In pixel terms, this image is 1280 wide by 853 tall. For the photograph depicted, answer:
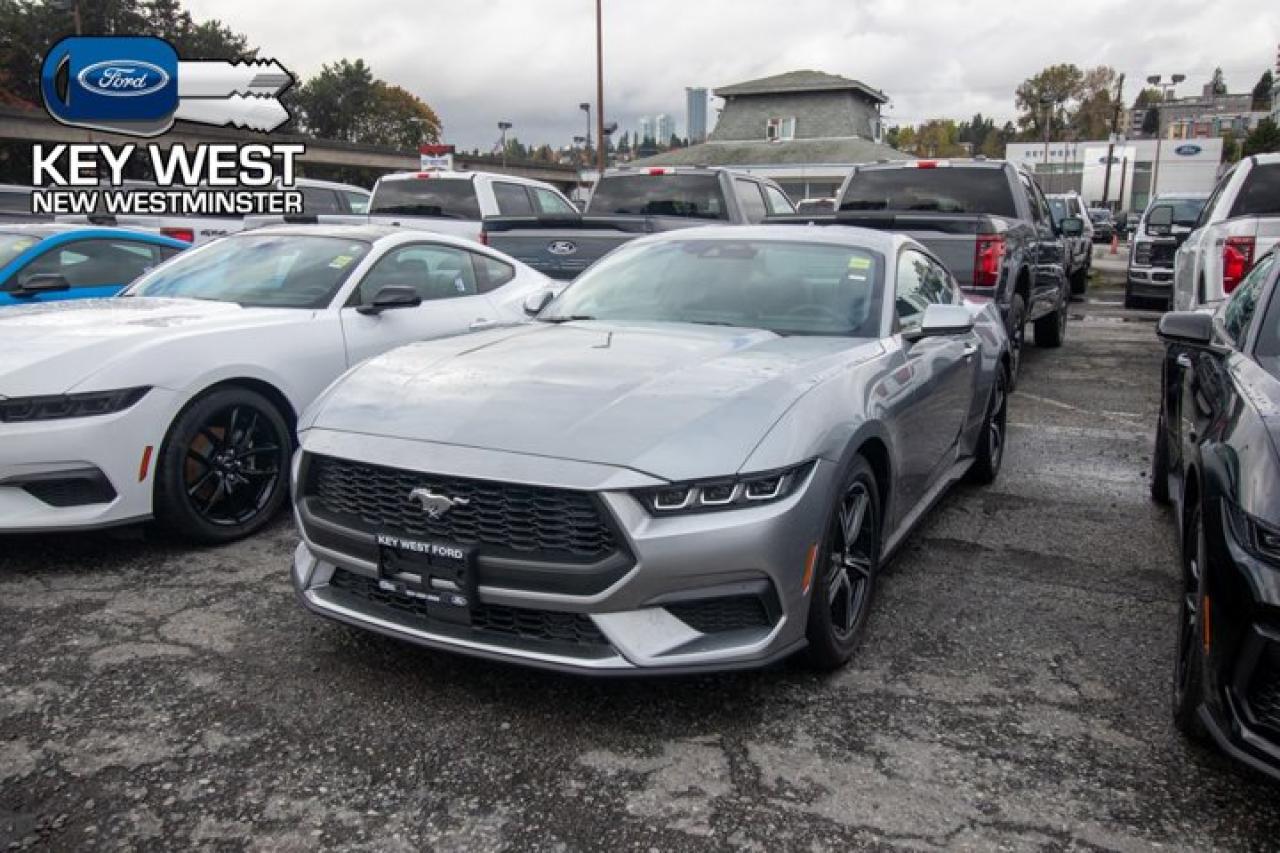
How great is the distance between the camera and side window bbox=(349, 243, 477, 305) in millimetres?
5809

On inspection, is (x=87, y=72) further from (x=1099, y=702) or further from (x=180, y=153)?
(x=1099, y=702)

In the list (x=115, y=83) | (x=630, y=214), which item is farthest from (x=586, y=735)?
(x=115, y=83)

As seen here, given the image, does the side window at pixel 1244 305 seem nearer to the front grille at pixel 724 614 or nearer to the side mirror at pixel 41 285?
the front grille at pixel 724 614

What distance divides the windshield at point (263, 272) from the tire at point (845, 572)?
10.7 ft

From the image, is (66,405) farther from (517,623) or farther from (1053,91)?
(1053,91)

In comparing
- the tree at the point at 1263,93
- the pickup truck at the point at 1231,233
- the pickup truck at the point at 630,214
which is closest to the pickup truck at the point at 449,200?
the pickup truck at the point at 630,214

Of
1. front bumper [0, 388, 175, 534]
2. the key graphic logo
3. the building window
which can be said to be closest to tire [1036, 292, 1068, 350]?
front bumper [0, 388, 175, 534]

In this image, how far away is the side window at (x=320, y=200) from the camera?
1568 cm

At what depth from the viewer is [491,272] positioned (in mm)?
6898

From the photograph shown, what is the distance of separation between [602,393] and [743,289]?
1.44m

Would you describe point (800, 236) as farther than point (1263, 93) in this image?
No

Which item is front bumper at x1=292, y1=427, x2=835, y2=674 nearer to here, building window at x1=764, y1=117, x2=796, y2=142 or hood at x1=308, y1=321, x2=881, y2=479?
hood at x1=308, y1=321, x2=881, y2=479

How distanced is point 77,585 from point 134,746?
1.56 metres

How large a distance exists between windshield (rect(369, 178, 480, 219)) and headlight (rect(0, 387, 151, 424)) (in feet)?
26.1
